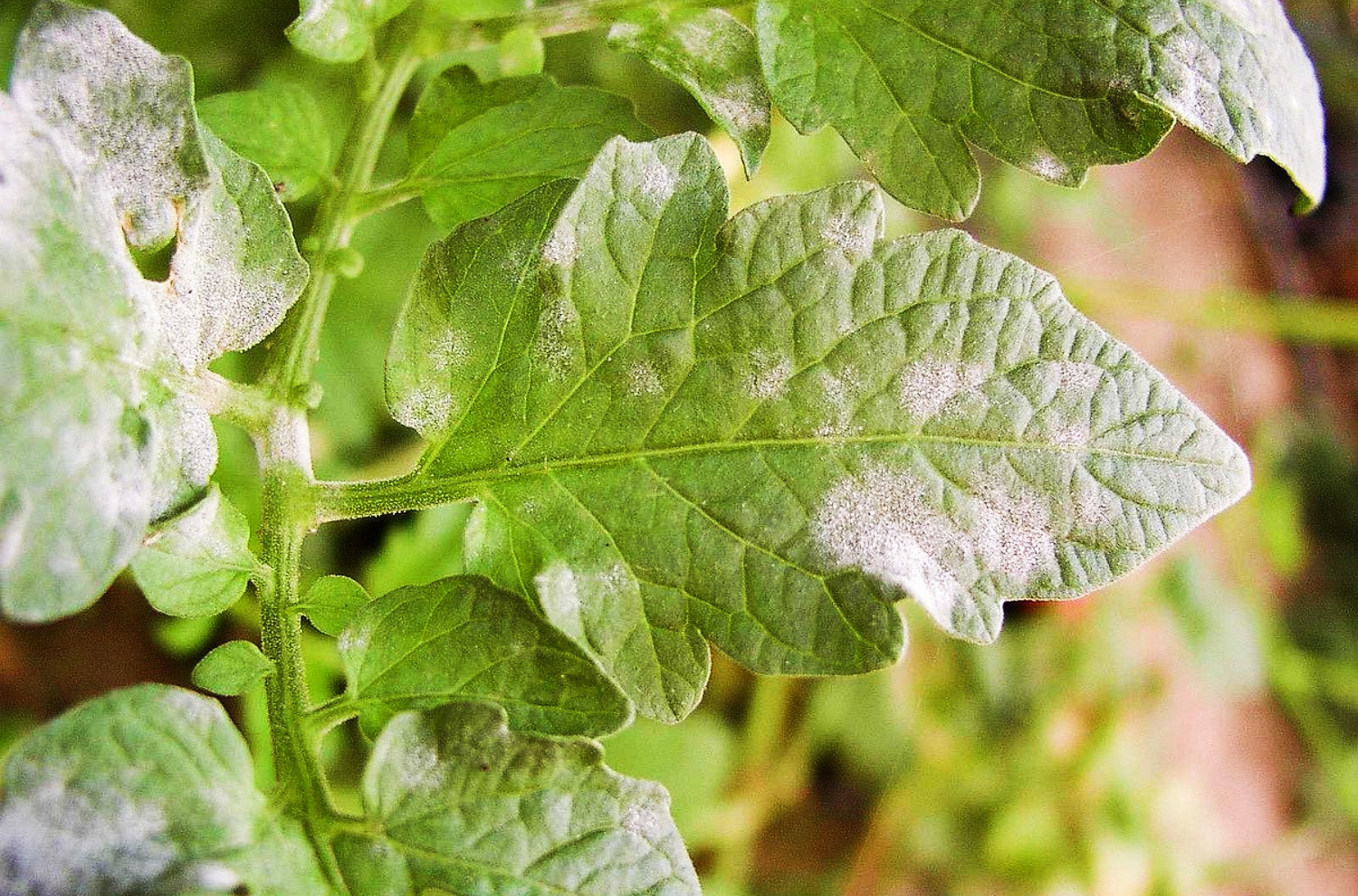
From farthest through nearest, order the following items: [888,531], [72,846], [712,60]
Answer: [712,60] < [888,531] < [72,846]

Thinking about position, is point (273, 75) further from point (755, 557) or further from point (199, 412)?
point (755, 557)

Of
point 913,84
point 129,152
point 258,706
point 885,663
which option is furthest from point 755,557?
point 258,706

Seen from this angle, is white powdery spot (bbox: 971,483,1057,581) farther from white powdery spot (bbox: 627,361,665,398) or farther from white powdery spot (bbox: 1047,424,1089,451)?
white powdery spot (bbox: 627,361,665,398)

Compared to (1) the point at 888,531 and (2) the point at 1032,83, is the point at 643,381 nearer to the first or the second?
(1) the point at 888,531

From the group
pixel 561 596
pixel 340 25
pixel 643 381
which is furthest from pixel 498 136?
pixel 561 596

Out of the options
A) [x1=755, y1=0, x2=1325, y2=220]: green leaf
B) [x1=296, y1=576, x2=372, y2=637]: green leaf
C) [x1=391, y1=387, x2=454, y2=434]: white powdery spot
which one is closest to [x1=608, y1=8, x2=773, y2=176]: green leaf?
[x1=755, y1=0, x2=1325, y2=220]: green leaf

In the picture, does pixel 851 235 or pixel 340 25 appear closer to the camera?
pixel 851 235
